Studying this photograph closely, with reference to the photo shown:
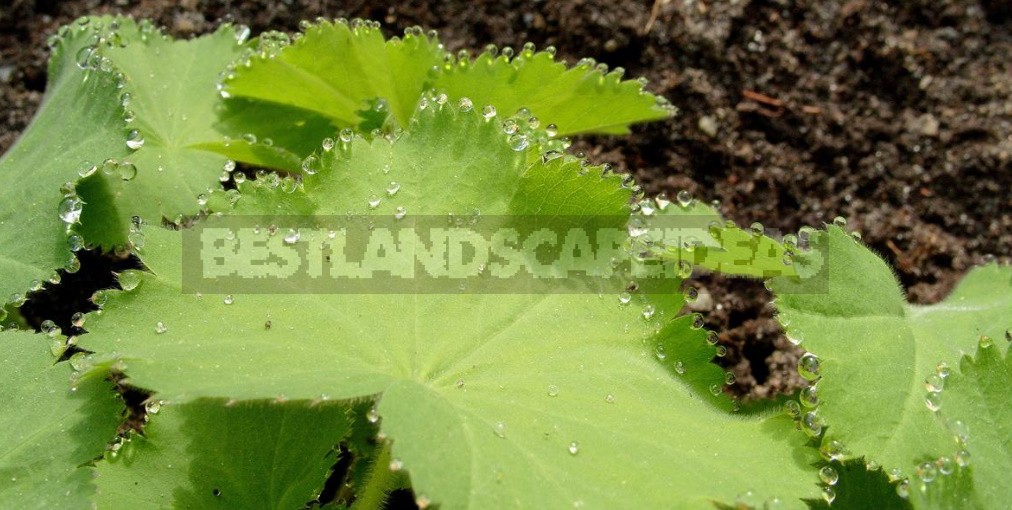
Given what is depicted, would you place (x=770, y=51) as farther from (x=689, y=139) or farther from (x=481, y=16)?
(x=481, y=16)

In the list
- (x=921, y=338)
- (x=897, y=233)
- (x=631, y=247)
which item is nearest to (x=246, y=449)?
(x=631, y=247)

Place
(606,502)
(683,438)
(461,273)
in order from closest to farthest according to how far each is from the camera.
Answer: (606,502), (683,438), (461,273)

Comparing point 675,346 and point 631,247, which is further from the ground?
point 631,247

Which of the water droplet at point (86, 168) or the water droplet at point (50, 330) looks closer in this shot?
the water droplet at point (50, 330)

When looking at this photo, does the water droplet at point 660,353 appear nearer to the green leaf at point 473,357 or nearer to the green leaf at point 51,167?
the green leaf at point 473,357

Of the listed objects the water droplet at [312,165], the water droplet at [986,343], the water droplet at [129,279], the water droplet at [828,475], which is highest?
the water droplet at [312,165]

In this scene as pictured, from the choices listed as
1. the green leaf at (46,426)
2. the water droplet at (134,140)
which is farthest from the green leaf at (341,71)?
the green leaf at (46,426)

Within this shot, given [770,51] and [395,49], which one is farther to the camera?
[770,51]
